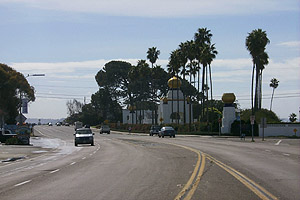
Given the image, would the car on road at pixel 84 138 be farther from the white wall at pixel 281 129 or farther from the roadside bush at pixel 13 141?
the white wall at pixel 281 129

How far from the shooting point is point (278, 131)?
6750 centimetres

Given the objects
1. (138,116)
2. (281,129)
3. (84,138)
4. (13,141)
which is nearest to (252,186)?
(84,138)

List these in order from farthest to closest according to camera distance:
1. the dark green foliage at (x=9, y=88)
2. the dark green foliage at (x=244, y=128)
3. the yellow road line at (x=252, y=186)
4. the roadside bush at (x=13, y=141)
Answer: the dark green foliage at (x=9, y=88) → the dark green foliage at (x=244, y=128) → the roadside bush at (x=13, y=141) → the yellow road line at (x=252, y=186)

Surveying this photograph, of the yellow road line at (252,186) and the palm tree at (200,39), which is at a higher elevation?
the palm tree at (200,39)

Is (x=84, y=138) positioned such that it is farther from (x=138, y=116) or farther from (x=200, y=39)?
(x=138, y=116)

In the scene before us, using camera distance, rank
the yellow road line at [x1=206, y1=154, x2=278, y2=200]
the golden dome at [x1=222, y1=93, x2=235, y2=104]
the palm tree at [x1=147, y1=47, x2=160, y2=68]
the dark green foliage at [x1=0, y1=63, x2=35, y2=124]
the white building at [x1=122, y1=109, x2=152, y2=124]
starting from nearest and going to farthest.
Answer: the yellow road line at [x1=206, y1=154, x2=278, y2=200]
the dark green foliage at [x1=0, y1=63, x2=35, y2=124]
the golden dome at [x1=222, y1=93, x2=235, y2=104]
the palm tree at [x1=147, y1=47, x2=160, y2=68]
the white building at [x1=122, y1=109, x2=152, y2=124]

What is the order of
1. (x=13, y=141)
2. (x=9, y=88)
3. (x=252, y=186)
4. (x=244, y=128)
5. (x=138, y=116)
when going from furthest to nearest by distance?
(x=138, y=116), (x=9, y=88), (x=244, y=128), (x=13, y=141), (x=252, y=186)

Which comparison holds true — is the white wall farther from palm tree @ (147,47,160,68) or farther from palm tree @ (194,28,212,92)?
palm tree @ (147,47,160,68)

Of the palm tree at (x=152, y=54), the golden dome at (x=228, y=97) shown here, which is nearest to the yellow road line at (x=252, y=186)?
the golden dome at (x=228, y=97)

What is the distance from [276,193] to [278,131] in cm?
5692

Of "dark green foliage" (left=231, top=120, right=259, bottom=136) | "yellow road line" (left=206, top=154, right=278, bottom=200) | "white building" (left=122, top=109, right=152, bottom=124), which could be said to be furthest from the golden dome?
"yellow road line" (left=206, top=154, right=278, bottom=200)

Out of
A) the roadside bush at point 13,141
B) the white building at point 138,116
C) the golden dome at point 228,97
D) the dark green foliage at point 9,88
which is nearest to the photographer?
the roadside bush at point 13,141

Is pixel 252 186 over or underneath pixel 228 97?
underneath

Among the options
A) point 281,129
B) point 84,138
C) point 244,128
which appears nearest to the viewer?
point 84,138
